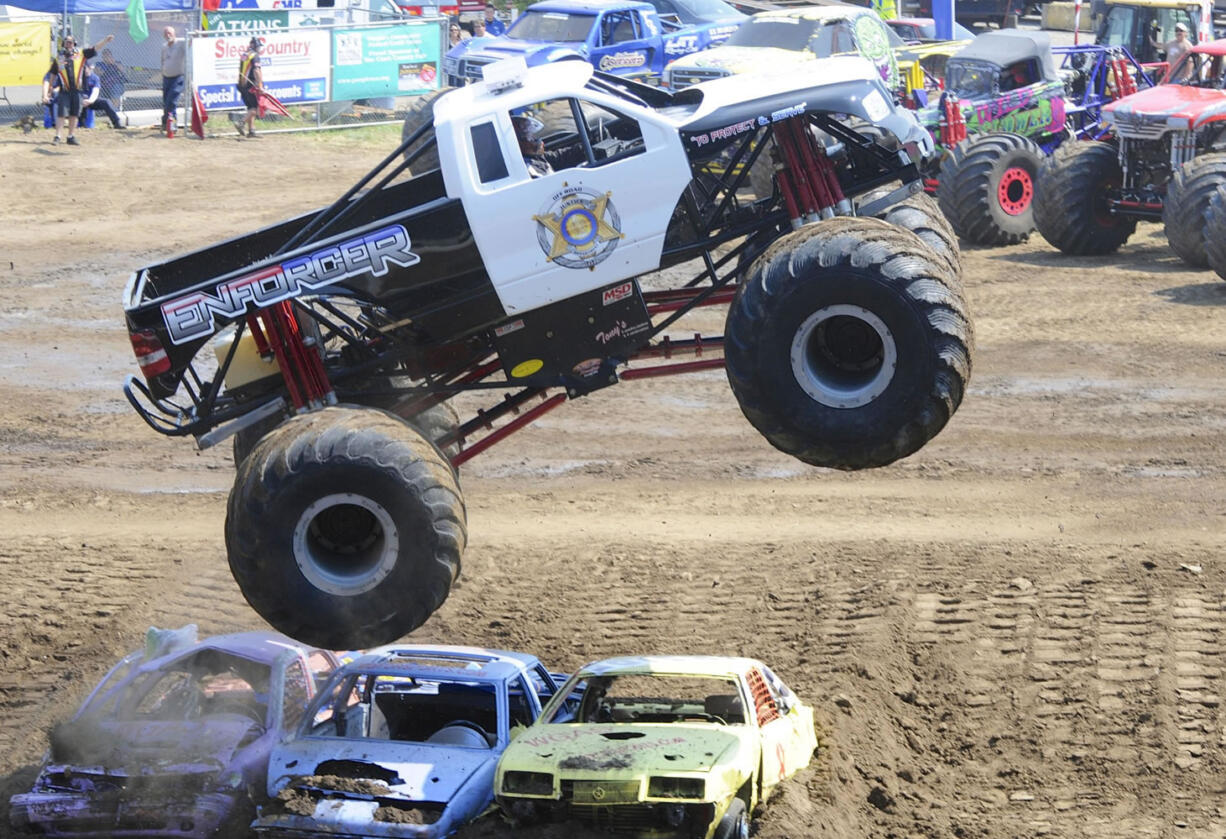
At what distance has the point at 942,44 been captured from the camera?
27297mm

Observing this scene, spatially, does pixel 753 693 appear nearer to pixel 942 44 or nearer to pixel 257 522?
pixel 257 522

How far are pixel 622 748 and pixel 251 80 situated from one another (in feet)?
64.8

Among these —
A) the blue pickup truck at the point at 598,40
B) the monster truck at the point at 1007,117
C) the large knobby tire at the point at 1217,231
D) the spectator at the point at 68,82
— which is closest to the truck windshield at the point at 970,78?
the monster truck at the point at 1007,117

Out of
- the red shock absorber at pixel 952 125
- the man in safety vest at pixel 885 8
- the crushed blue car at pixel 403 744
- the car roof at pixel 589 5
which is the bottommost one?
the crushed blue car at pixel 403 744

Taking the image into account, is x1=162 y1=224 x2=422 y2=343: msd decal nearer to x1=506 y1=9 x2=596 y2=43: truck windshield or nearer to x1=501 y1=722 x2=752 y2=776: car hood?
x1=501 y1=722 x2=752 y2=776: car hood

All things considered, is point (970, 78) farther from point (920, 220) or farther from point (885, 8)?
point (920, 220)

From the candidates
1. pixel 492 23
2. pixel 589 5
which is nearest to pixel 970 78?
pixel 589 5

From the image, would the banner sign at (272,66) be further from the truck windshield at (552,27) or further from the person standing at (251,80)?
the truck windshield at (552,27)

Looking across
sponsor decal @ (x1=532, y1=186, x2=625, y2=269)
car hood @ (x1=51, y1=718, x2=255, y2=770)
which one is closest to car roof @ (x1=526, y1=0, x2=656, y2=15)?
sponsor decal @ (x1=532, y1=186, x2=625, y2=269)

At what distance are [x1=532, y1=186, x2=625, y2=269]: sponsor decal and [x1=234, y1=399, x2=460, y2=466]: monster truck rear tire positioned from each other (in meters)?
1.78

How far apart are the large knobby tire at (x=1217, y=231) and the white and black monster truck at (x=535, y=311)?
8571mm

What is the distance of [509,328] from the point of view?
8.55 metres

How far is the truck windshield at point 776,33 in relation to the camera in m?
22.4

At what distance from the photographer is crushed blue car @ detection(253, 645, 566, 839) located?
7840 millimetres
